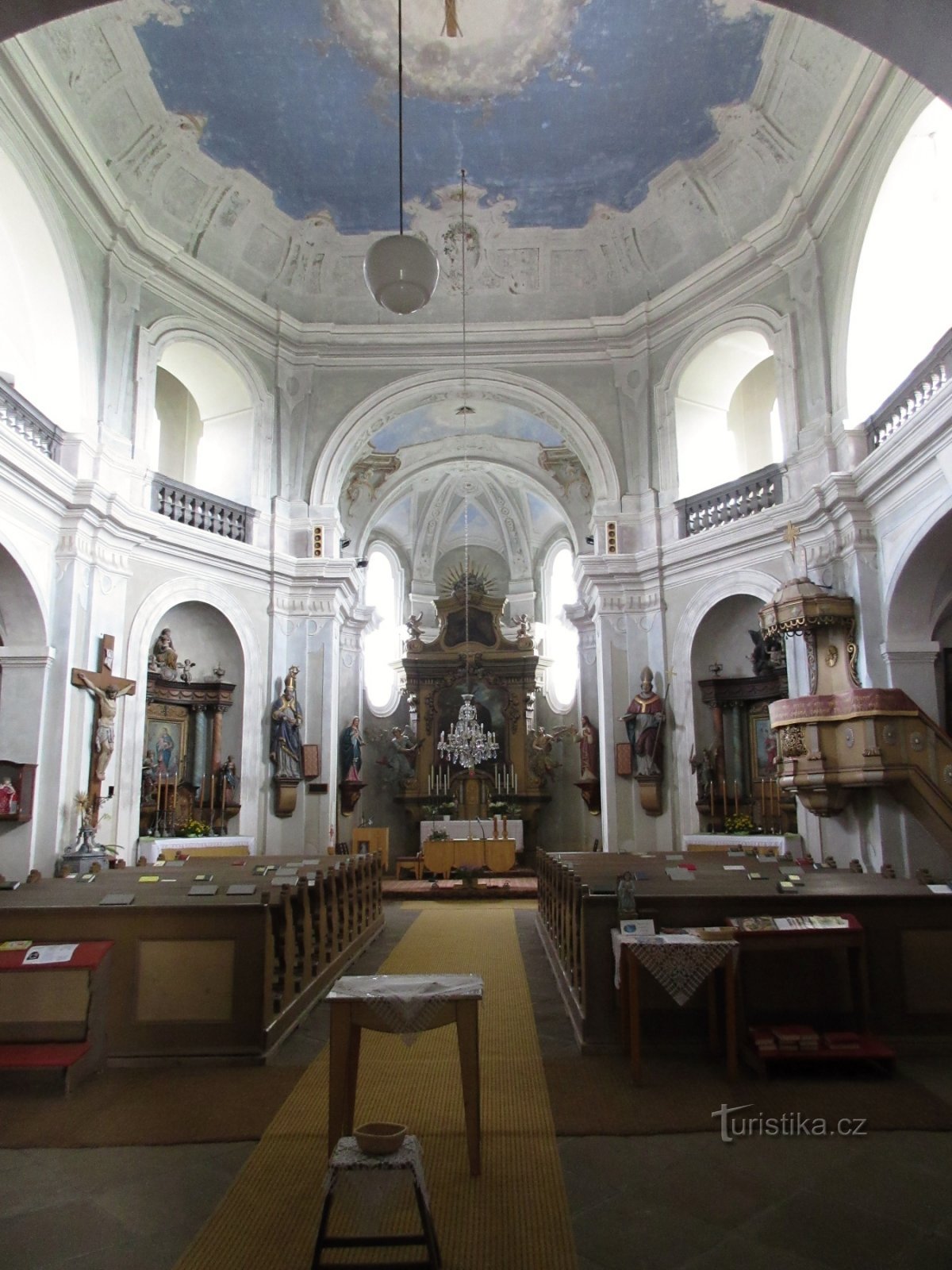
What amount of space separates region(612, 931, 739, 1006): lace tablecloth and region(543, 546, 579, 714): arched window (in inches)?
626

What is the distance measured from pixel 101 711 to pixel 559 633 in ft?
40.8

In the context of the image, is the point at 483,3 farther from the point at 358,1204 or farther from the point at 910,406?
the point at 358,1204

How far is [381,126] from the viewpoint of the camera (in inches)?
523

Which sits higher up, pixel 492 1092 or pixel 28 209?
pixel 28 209

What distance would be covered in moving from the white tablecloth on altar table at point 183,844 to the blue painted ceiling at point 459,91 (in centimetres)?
953

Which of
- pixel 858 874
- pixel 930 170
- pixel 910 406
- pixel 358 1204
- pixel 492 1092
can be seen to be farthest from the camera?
pixel 930 170

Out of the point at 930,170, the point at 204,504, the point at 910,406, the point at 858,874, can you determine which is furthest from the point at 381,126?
the point at 858,874

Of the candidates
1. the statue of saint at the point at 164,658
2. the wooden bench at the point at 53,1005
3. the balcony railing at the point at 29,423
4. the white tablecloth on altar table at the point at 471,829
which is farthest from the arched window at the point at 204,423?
the wooden bench at the point at 53,1005

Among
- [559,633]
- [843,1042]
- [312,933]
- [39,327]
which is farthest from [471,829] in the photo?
[843,1042]

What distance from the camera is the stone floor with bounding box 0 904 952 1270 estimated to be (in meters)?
3.10

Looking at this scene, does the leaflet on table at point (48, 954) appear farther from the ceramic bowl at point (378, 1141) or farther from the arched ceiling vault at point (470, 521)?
the arched ceiling vault at point (470, 521)

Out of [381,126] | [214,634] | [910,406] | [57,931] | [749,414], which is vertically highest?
[381,126]

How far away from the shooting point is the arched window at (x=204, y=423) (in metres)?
14.8

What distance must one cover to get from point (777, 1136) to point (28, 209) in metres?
11.8
